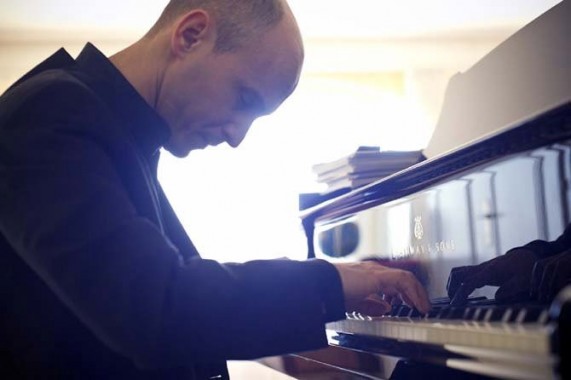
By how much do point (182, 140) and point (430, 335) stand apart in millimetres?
558

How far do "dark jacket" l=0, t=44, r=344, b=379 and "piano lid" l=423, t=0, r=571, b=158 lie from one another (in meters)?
0.62

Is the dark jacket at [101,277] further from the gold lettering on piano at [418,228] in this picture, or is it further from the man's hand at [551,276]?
the gold lettering on piano at [418,228]

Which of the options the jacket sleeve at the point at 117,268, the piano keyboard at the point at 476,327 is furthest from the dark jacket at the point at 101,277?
the piano keyboard at the point at 476,327

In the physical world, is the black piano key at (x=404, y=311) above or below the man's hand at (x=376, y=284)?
below

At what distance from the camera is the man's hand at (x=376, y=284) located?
1.06m

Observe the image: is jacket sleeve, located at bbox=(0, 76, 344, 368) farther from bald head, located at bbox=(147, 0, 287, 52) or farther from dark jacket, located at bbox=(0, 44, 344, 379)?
bald head, located at bbox=(147, 0, 287, 52)

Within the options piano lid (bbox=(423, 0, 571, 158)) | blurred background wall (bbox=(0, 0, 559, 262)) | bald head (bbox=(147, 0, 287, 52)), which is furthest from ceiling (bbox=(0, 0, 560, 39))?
bald head (bbox=(147, 0, 287, 52))

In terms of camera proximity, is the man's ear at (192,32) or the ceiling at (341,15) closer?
the man's ear at (192,32)

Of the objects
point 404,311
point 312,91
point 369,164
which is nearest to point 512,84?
point 369,164

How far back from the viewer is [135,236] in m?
0.91

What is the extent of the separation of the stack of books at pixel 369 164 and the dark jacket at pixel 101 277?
870 mm

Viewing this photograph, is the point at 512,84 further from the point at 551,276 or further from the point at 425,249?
the point at 551,276

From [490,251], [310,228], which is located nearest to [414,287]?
[490,251]

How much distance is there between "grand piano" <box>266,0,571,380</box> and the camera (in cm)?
83
